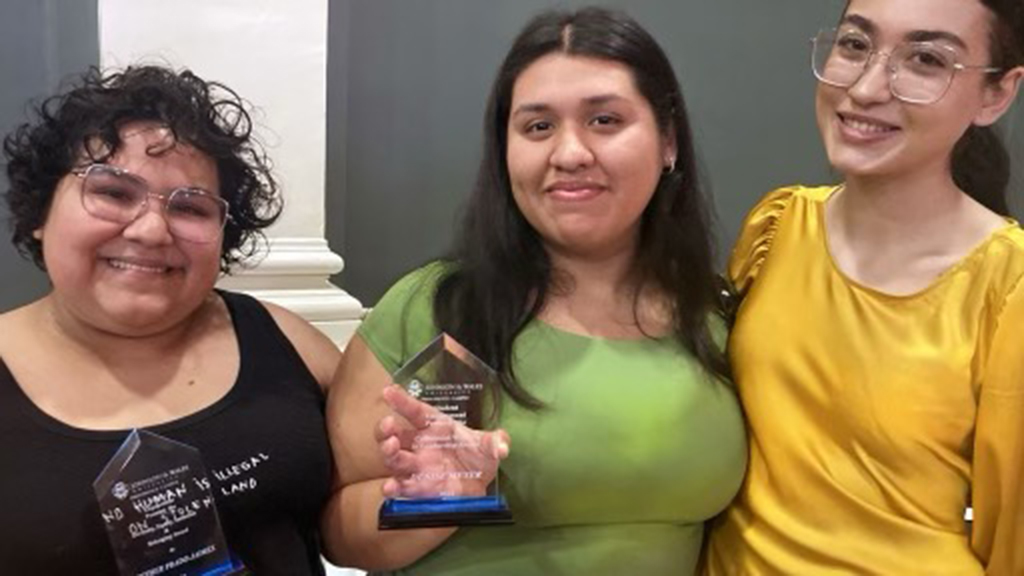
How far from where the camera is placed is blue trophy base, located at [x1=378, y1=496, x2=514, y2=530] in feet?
3.66


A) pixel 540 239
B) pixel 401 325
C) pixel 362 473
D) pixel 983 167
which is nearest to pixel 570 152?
pixel 540 239

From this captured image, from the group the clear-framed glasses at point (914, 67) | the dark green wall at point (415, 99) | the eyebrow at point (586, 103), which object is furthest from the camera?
the dark green wall at point (415, 99)

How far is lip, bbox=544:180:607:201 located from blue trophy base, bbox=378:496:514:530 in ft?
1.43

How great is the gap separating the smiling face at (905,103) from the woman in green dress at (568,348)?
27 centimetres

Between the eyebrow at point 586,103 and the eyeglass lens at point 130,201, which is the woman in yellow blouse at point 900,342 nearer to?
the eyebrow at point 586,103

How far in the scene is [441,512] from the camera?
112 cm

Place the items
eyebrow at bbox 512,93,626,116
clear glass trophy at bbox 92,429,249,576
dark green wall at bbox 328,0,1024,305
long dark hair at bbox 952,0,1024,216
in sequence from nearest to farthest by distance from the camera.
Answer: clear glass trophy at bbox 92,429,249,576 → eyebrow at bbox 512,93,626,116 → long dark hair at bbox 952,0,1024,216 → dark green wall at bbox 328,0,1024,305

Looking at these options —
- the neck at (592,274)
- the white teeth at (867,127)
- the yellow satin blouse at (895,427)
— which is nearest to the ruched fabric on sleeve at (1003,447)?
the yellow satin blouse at (895,427)

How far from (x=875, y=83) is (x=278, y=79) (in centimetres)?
125

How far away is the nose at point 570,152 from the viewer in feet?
4.05

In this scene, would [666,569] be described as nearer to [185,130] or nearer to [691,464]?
[691,464]

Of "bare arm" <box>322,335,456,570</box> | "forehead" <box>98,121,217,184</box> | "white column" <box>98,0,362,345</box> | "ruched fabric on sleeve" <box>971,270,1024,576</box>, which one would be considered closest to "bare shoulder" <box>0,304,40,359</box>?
"forehead" <box>98,121,217,184</box>

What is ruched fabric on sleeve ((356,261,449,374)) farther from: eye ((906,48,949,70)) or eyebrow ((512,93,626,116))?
eye ((906,48,949,70))

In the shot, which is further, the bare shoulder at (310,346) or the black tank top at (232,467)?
the bare shoulder at (310,346)
